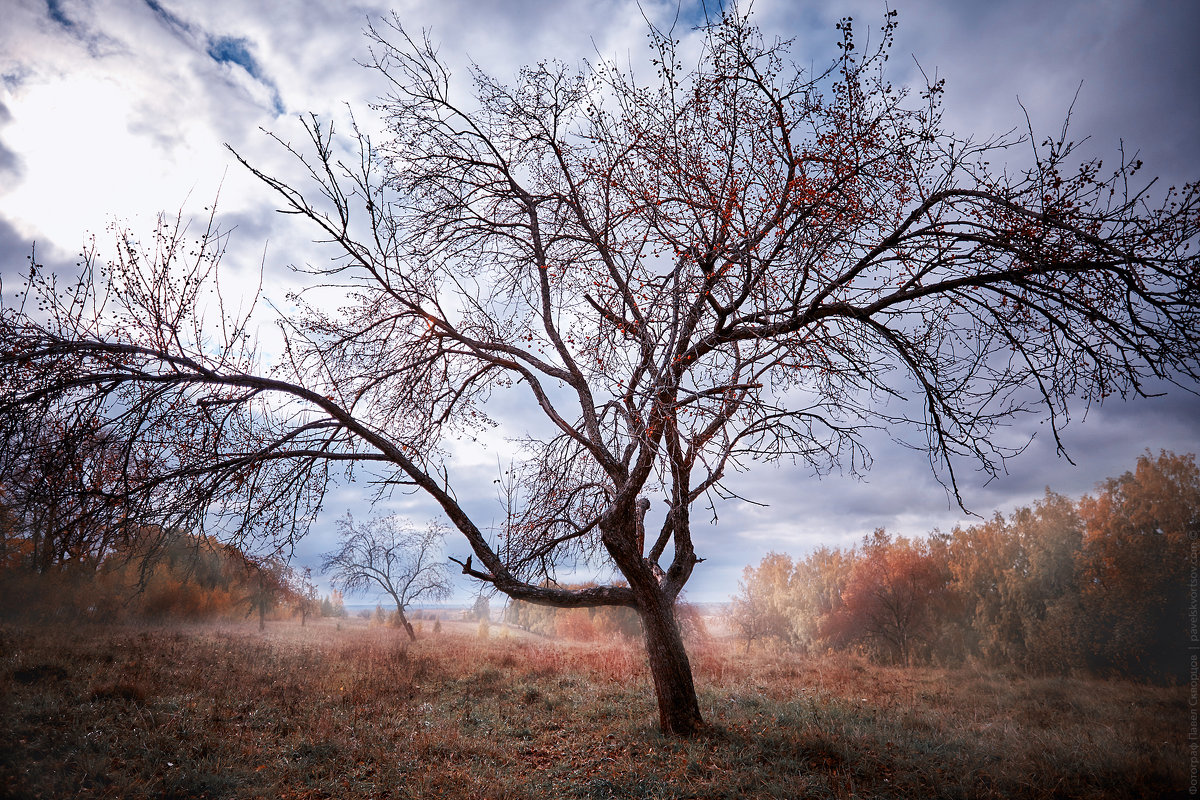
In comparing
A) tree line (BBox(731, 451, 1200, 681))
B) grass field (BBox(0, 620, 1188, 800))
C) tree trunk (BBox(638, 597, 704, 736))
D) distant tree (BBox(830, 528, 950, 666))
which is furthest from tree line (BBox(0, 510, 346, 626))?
distant tree (BBox(830, 528, 950, 666))

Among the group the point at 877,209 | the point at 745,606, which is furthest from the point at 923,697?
the point at 745,606

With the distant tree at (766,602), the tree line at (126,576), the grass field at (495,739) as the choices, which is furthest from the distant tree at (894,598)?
the tree line at (126,576)

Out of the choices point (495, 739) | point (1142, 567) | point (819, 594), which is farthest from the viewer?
point (819, 594)

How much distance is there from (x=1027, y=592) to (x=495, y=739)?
26.2m

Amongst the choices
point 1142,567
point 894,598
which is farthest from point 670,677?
point 894,598

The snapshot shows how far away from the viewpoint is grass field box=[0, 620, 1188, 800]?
17.6 ft

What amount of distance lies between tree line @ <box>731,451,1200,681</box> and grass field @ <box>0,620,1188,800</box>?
206 inches

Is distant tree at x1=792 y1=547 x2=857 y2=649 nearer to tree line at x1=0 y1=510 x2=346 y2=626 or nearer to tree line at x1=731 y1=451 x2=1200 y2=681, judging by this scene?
tree line at x1=731 y1=451 x2=1200 y2=681

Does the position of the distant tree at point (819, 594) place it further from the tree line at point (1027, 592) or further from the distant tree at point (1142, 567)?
the distant tree at point (1142, 567)

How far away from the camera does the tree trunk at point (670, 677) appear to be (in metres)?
6.98

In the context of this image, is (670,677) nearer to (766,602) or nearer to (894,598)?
(894,598)

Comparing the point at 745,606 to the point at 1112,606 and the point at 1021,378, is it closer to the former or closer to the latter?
the point at 1112,606

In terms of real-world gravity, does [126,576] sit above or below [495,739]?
below

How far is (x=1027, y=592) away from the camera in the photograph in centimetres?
2230
